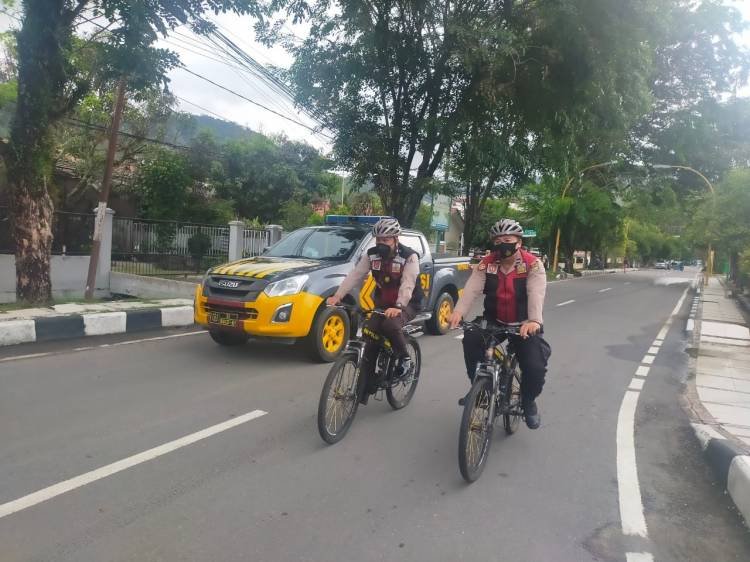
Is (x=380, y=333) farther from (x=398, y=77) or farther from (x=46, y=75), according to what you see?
(x=398, y=77)

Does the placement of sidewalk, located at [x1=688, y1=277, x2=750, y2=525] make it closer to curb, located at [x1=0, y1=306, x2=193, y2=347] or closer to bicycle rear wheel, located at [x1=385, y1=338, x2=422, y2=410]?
bicycle rear wheel, located at [x1=385, y1=338, x2=422, y2=410]

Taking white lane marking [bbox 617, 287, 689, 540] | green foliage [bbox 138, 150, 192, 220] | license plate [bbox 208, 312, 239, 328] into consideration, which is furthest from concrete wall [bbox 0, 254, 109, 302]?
white lane marking [bbox 617, 287, 689, 540]

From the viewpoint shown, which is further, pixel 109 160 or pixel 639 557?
pixel 109 160

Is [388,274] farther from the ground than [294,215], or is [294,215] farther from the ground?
[294,215]

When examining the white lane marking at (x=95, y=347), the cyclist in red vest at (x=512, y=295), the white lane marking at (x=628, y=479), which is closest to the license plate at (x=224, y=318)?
the white lane marking at (x=95, y=347)

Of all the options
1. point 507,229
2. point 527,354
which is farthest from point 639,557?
point 507,229

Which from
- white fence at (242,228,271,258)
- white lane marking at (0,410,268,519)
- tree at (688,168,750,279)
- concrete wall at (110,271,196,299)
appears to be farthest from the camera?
tree at (688,168,750,279)

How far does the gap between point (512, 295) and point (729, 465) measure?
2011mm

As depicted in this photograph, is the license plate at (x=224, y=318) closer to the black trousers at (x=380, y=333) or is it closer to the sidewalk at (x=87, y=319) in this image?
the black trousers at (x=380, y=333)

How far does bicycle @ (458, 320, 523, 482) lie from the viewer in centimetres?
381

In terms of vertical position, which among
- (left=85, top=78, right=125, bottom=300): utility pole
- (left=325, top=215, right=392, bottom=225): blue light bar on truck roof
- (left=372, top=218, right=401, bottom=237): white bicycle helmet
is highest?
(left=85, top=78, right=125, bottom=300): utility pole

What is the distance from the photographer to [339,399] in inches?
178

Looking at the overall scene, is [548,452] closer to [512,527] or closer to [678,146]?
[512,527]

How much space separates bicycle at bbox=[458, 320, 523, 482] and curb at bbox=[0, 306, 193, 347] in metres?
6.40
